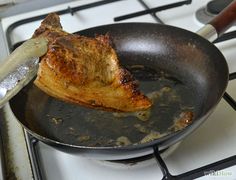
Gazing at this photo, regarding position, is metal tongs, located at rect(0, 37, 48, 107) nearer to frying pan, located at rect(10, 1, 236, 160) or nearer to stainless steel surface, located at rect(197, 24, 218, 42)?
frying pan, located at rect(10, 1, 236, 160)

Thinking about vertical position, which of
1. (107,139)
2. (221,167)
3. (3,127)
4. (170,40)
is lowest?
(221,167)

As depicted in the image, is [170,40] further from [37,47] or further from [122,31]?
[37,47]

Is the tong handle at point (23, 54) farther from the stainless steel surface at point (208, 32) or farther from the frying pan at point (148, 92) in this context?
the stainless steel surface at point (208, 32)

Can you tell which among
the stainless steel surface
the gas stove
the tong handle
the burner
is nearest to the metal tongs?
the tong handle

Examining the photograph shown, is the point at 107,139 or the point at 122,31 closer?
the point at 107,139

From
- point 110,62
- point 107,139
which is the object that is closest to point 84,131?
point 107,139

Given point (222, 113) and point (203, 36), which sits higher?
point (203, 36)

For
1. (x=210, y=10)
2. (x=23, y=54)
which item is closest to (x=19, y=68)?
(x=23, y=54)

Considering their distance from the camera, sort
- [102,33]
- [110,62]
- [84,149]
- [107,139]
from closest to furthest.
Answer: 1. [84,149]
2. [107,139]
3. [110,62]
4. [102,33]

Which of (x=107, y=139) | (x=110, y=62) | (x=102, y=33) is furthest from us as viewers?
(x=102, y=33)
